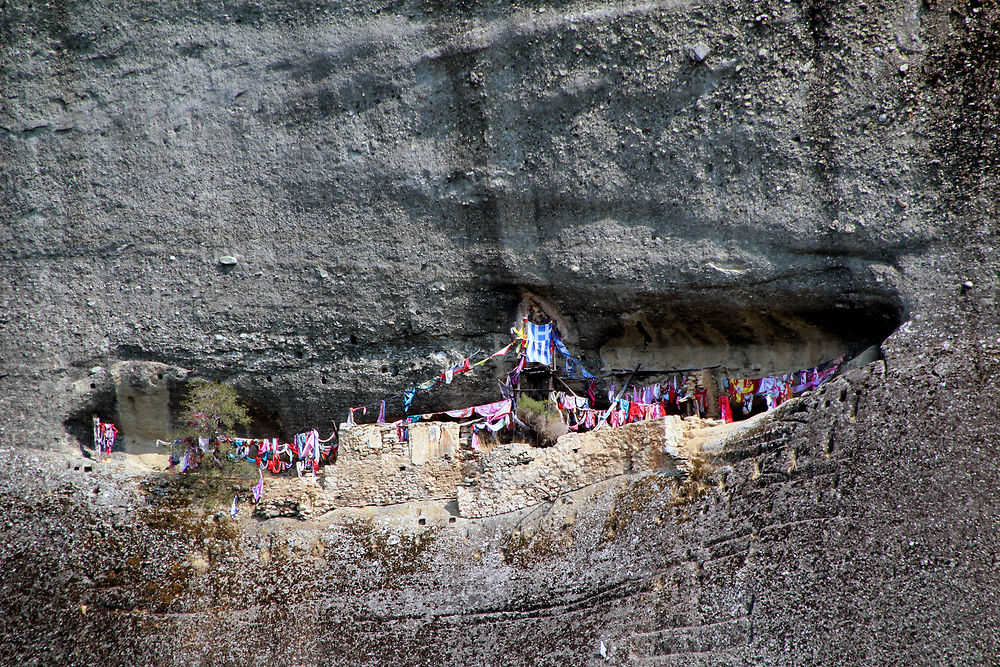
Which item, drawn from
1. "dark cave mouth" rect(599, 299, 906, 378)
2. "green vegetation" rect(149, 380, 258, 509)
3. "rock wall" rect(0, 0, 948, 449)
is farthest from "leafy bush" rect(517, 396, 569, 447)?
"green vegetation" rect(149, 380, 258, 509)

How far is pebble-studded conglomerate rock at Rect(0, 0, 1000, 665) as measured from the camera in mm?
12656

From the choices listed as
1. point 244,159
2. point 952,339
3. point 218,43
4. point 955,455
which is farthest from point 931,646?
point 218,43

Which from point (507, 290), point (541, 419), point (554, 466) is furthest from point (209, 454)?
point (554, 466)

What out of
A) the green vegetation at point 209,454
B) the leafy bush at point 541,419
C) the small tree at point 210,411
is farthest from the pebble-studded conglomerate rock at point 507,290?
the leafy bush at point 541,419

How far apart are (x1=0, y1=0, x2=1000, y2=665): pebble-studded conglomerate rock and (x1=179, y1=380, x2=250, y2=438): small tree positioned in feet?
1.29

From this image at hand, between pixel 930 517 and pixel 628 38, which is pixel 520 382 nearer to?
pixel 628 38

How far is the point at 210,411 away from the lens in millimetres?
16312

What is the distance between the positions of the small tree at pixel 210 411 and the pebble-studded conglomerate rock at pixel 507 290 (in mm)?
393

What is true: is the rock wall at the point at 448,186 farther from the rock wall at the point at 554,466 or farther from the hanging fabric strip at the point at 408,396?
the rock wall at the point at 554,466

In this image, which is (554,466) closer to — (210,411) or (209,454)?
(209,454)

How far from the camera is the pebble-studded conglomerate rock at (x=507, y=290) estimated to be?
12.7 m

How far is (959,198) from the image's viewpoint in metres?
13.6

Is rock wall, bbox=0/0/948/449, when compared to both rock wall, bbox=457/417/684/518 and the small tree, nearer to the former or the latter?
the small tree

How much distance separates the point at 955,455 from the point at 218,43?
1220cm
